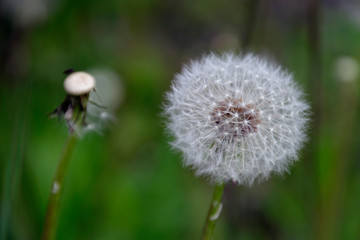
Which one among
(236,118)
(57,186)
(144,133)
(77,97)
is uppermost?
(144,133)

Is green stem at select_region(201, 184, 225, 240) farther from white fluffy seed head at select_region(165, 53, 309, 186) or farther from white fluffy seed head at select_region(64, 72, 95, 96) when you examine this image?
white fluffy seed head at select_region(64, 72, 95, 96)

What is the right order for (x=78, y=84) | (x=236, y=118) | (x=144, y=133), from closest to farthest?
(x=78, y=84), (x=236, y=118), (x=144, y=133)

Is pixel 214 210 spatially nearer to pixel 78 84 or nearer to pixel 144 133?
pixel 78 84

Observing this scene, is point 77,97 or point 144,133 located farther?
point 144,133

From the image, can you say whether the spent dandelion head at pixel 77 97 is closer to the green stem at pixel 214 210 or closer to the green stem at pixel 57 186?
the green stem at pixel 57 186

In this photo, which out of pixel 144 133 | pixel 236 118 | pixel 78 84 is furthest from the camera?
pixel 144 133

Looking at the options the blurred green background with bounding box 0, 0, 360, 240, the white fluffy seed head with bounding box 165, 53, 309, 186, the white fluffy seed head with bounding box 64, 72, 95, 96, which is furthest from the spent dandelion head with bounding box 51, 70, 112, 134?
the blurred green background with bounding box 0, 0, 360, 240

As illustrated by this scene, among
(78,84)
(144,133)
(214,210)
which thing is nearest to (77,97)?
(78,84)

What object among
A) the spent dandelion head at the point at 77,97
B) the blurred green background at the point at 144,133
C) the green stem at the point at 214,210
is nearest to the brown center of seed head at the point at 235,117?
the green stem at the point at 214,210
